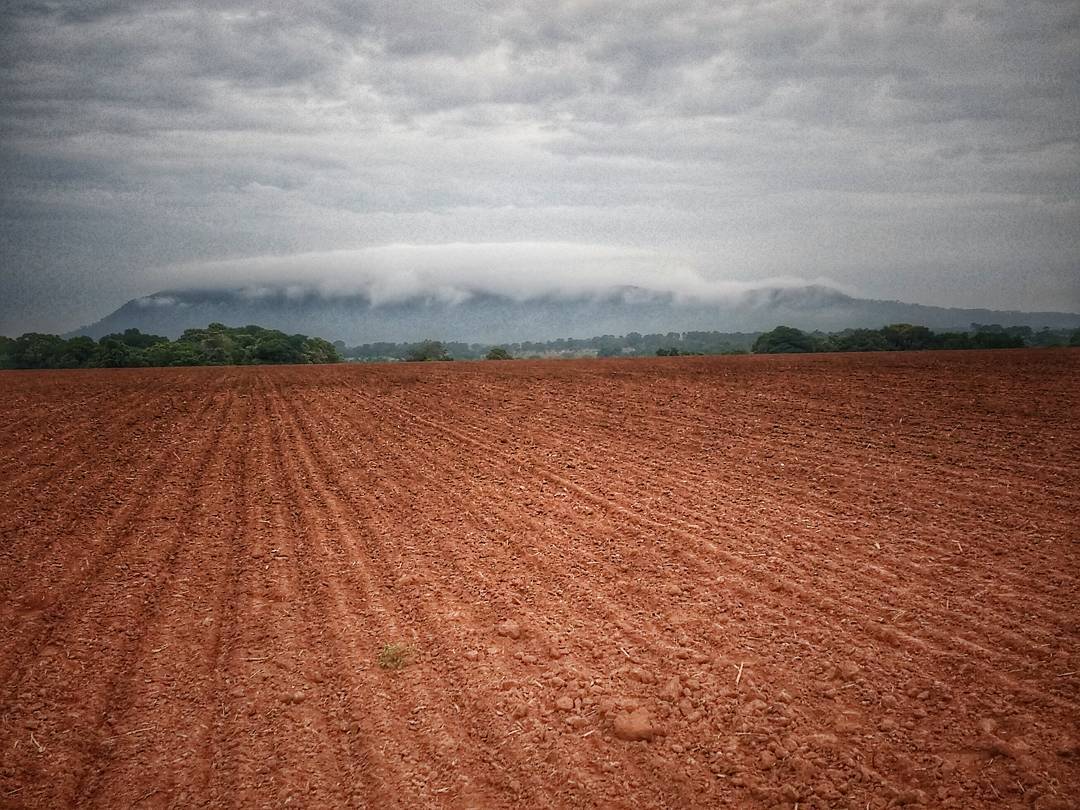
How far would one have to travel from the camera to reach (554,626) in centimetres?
546

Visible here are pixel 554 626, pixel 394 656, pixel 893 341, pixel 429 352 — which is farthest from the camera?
pixel 429 352

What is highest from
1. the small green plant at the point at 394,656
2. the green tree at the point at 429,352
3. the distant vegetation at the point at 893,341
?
the green tree at the point at 429,352

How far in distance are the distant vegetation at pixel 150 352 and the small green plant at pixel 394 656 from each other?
6051cm

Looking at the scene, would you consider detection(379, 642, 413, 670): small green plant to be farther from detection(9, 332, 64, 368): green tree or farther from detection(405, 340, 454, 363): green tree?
detection(405, 340, 454, 363): green tree

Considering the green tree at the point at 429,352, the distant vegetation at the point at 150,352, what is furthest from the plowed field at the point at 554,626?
the green tree at the point at 429,352

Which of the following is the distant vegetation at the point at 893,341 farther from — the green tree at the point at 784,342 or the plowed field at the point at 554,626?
the plowed field at the point at 554,626

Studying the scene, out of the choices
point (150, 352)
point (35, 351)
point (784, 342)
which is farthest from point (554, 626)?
point (35, 351)

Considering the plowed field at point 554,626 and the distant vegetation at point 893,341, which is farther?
the distant vegetation at point 893,341

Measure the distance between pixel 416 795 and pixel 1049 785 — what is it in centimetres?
389

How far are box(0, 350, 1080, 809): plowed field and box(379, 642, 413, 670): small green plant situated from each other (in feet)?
0.07

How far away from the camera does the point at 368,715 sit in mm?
4406

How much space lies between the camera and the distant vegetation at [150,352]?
181ft

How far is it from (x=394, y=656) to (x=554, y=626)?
1503mm

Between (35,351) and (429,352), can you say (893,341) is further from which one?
(35,351)
